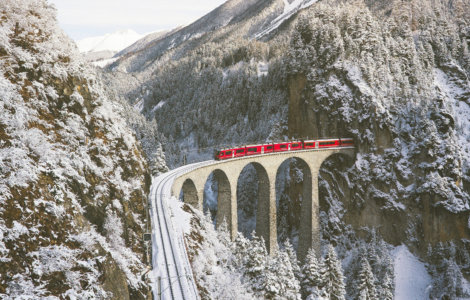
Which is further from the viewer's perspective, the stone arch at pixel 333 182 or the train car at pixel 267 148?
the stone arch at pixel 333 182

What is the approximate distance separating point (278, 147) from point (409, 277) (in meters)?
30.9

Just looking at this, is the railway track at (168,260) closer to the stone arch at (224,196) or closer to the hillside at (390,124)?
the stone arch at (224,196)

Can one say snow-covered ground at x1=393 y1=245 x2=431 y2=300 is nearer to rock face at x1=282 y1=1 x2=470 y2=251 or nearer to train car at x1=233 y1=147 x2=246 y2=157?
rock face at x1=282 y1=1 x2=470 y2=251

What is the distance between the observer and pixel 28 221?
14102 mm

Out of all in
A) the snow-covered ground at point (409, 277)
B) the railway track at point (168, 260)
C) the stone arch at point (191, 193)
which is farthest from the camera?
the snow-covered ground at point (409, 277)

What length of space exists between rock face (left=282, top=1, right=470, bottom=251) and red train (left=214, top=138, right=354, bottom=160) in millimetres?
4963

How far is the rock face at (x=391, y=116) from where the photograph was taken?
56812mm

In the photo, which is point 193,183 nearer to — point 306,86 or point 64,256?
point 64,256

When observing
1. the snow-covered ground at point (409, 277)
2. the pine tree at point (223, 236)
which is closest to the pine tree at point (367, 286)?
the snow-covered ground at point (409, 277)

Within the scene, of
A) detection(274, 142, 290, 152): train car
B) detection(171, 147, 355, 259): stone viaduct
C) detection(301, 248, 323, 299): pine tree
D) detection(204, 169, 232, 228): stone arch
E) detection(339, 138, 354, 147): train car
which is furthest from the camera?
detection(339, 138, 354, 147): train car

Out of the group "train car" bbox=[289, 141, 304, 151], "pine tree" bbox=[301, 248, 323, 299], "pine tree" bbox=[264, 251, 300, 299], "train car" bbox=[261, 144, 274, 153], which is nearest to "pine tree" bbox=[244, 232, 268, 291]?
"pine tree" bbox=[264, 251, 300, 299]

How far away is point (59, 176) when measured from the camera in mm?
17266

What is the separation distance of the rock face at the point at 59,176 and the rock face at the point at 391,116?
45241mm

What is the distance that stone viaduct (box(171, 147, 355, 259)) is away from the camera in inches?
1677
